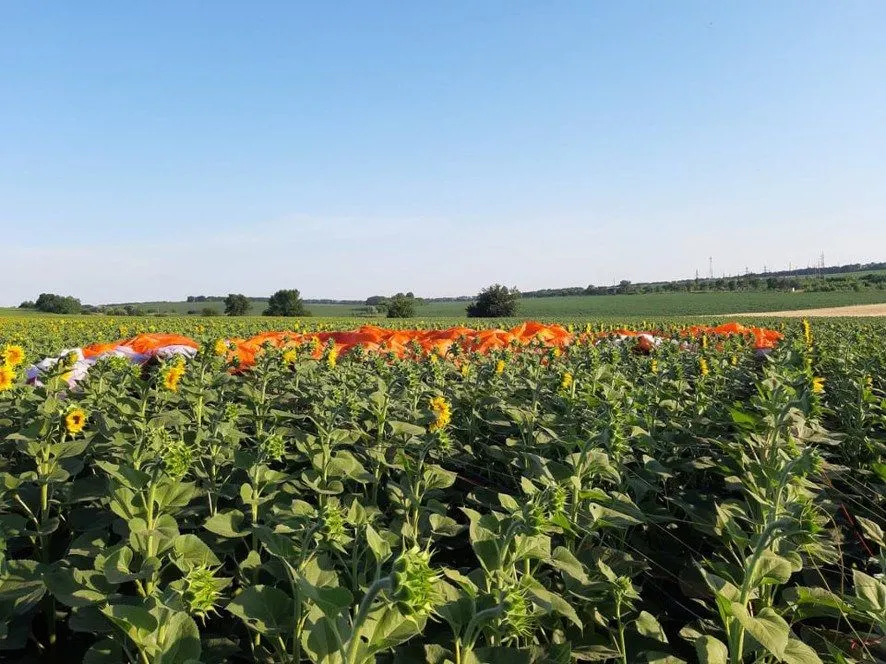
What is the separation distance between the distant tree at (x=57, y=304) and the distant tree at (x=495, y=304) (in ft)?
148

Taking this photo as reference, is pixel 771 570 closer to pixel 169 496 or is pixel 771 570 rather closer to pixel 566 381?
pixel 169 496

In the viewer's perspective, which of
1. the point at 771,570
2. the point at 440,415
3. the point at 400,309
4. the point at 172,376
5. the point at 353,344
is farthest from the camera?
the point at 400,309

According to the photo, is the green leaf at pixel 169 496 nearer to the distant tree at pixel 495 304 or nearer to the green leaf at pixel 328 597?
the green leaf at pixel 328 597

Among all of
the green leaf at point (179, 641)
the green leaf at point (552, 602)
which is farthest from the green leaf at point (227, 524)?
the green leaf at point (552, 602)

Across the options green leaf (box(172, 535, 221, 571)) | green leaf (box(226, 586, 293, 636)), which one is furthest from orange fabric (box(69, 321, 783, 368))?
green leaf (box(226, 586, 293, 636))

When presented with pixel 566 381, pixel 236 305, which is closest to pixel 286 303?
pixel 236 305

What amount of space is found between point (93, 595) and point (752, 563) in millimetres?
2125

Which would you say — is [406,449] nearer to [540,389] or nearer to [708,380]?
[540,389]

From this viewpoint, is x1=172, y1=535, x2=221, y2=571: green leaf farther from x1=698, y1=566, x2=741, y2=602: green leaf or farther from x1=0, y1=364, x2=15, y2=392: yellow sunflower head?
x1=0, y1=364, x2=15, y2=392: yellow sunflower head

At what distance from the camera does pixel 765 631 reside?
1.75 meters

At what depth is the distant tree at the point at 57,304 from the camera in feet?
220

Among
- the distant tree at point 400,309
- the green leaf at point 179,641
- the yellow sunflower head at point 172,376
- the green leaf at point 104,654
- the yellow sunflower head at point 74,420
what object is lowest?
the green leaf at point 104,654

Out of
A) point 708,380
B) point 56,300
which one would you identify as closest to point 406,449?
point 708,380

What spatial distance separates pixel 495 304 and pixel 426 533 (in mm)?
62071
